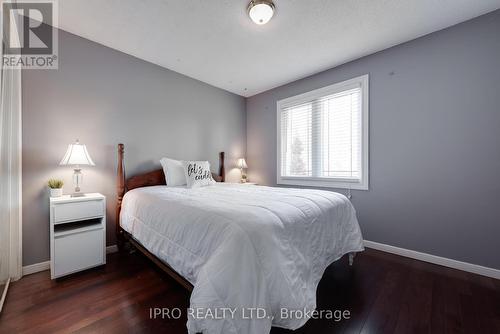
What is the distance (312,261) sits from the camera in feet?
4.51

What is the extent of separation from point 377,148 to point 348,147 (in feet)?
1.20

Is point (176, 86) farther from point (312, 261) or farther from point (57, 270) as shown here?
point (312, 261)

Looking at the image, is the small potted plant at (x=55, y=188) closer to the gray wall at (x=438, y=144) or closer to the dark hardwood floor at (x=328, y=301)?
the dark hardwood floor at (x=328, y=301)

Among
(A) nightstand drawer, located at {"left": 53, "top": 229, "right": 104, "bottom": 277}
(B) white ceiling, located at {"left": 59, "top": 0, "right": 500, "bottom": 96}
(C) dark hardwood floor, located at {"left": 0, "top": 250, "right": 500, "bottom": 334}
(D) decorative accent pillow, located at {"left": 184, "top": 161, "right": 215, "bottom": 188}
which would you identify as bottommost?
(C) dark hardwood floor, located at {"left": 0, "top": 250, "right": 500, "bottom": 334}

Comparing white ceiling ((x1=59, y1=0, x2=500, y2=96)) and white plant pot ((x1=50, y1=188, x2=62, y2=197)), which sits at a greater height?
white ceiling ((x1=59, y1=0, x2=500, y2=96))

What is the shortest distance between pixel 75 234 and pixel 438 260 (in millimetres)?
3683

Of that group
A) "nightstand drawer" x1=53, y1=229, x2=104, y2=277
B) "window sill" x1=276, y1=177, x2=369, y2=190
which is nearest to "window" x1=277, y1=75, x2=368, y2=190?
"window sill" x1=276, y1=177, x2=369, y2=190

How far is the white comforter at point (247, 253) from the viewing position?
97 cm

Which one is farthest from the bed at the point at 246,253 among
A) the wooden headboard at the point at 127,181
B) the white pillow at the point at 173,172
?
the white pillow at the point at 173,172

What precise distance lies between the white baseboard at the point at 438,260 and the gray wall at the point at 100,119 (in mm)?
2904

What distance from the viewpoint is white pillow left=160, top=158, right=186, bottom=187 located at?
107 inches

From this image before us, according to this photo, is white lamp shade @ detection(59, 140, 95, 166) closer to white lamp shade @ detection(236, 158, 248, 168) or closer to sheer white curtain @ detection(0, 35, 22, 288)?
sheer white curtain @ detection(0, 35, 22, 288)

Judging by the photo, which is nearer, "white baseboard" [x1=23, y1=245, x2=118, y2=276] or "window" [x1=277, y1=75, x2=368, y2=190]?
"white baseboard" [x1=23, y1=245, x2=118, y2=276]

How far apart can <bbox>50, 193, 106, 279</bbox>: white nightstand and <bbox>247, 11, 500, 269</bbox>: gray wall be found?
308 cm
